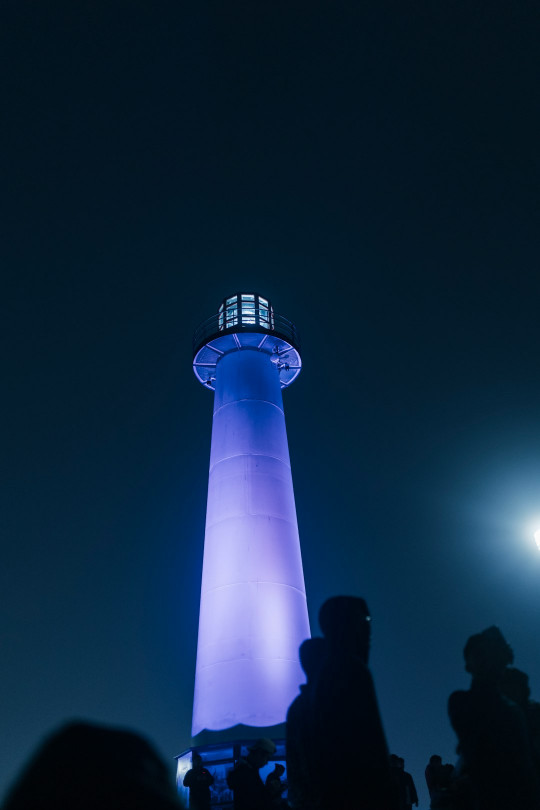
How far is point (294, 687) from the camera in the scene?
13.4 metres

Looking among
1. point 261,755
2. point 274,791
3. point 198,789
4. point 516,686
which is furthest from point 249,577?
point 516,686

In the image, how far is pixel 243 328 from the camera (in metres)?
20.4

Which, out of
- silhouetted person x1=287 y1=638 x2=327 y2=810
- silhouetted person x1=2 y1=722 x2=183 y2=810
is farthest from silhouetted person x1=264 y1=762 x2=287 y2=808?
silhouetted person x1=2 y1=722 x2=183 y2=810

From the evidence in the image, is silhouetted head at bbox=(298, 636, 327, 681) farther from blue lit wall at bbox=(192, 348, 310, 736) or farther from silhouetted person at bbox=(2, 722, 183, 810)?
blue lit wall at bbox=(192, 348, 310, 736)

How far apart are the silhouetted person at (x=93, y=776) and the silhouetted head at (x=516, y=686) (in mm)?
5253

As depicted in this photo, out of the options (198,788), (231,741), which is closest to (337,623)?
(198,788)

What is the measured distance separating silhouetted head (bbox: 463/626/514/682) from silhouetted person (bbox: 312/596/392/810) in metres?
1.13

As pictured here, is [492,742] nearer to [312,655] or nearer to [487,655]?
[487,655]

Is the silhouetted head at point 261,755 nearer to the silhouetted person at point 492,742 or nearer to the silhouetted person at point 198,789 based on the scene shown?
the silhouetted person at point 198,789

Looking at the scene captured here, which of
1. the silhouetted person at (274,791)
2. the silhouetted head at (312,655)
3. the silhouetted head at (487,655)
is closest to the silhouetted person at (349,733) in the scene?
the silhouetted head at (312,655)

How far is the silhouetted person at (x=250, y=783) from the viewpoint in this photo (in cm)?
652

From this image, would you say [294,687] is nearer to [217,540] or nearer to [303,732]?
[217,540]

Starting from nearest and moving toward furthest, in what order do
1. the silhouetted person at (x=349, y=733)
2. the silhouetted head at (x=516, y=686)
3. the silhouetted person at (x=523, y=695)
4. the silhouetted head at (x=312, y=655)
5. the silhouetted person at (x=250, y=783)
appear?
the silhouetted person at (x=349, y=733), the silhouetted head at (x=312, y=655), the silhouetted person at (x=523, y=695), the silhouetted head at (x=516, y=686), the silhouetted person at (x=250, y=783)

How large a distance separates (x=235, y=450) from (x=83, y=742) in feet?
52.5
